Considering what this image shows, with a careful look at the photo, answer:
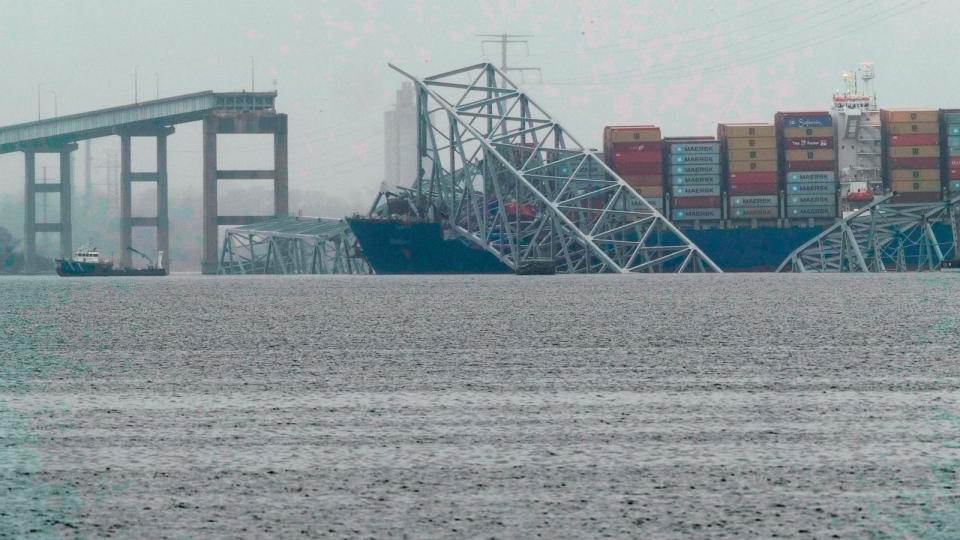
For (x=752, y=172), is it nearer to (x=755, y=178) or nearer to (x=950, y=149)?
(x=755, y=178)

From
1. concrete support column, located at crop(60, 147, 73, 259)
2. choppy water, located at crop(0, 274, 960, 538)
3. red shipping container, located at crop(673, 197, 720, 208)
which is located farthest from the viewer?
concrete support column, located at crop(60, 147, 73, 259)

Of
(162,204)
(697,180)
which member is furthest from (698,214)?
(162,204)

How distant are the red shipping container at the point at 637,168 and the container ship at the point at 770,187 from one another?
1.05 metres

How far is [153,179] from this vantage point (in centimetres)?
13962

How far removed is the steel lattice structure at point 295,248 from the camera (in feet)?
359

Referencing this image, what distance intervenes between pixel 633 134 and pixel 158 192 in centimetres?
6551

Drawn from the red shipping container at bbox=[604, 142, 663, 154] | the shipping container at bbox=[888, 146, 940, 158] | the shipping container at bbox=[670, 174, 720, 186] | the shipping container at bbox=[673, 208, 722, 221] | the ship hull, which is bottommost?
the ship hull

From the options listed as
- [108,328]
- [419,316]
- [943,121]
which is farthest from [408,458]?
[943,121]

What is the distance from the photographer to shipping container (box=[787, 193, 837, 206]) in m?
89.1

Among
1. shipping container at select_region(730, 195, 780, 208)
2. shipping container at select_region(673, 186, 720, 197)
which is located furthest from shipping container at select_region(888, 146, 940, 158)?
shipping container at select_region(673, 186, 720, 197)

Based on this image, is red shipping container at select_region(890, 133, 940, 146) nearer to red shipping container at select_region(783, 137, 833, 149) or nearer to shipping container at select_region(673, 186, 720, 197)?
red shipping container at select_region(783, 137, 833, 149)

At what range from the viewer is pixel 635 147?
9200 centimetres

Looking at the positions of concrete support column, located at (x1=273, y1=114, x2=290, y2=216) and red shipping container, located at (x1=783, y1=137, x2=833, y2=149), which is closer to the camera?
red shipping container, located at (x1=783, y1=137, x2=833, y2=149)

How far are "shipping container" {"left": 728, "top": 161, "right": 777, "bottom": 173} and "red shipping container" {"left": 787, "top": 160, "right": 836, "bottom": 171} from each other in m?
1.20
